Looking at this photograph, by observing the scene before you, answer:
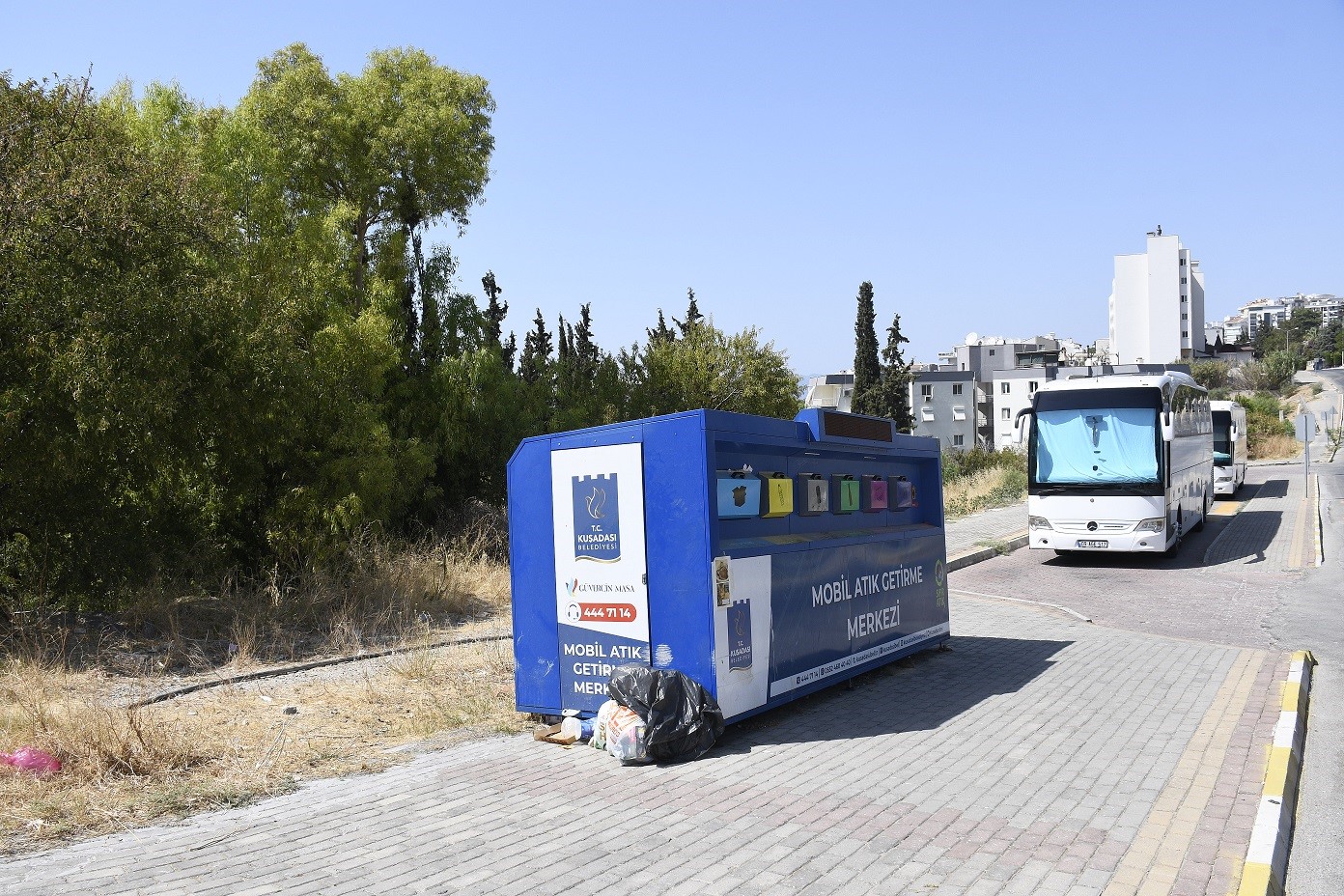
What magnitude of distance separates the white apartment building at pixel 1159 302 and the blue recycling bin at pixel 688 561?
428ft

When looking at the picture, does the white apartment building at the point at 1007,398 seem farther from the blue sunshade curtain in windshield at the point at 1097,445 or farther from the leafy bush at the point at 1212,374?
the blue sunshade curtain in windshield at the point at 1097,445

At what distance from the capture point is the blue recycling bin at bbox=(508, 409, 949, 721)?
7.09 metres

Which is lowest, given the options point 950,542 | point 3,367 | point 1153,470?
point 950,542

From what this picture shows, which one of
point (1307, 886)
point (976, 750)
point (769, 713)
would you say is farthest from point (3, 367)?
point (1307, 886)

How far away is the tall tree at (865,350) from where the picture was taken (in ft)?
234

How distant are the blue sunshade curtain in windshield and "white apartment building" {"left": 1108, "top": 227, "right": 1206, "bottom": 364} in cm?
11868

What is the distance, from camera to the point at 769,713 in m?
8.04

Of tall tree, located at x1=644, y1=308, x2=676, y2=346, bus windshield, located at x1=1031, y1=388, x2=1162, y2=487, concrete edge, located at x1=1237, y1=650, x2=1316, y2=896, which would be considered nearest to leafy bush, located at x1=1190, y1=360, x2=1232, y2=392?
tall tree, located at x1=644, y1=308, x2=676, y2=346

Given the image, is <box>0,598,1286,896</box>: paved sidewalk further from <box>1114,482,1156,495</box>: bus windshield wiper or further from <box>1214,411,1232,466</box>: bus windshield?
<box>1214,411,1232,466</box>: bus windshield

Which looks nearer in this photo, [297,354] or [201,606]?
[201,606]

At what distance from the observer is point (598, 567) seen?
295 inches

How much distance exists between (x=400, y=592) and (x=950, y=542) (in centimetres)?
1234

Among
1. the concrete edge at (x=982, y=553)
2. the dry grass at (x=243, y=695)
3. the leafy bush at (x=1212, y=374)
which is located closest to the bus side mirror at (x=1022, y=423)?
the concrete edge at (x=982, y=553)

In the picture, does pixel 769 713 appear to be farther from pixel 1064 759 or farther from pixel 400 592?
pixel 400 592
